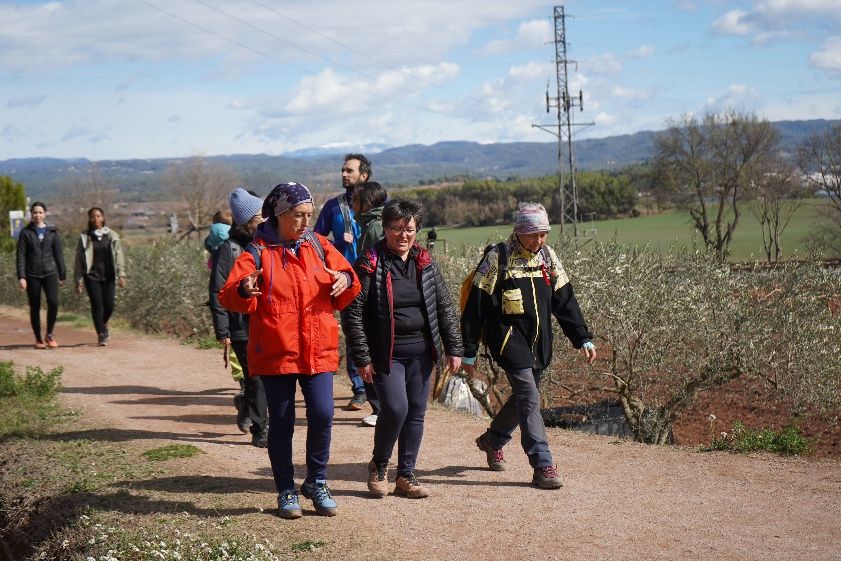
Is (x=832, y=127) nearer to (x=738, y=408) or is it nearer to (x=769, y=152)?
(x=769, y=152)

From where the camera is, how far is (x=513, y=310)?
6.52 m

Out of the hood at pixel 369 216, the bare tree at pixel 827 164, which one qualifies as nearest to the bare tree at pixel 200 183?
the bare tree at pixel 827 164

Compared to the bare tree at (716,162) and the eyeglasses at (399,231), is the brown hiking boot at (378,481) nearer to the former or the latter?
the eyeglasses at (399,231)

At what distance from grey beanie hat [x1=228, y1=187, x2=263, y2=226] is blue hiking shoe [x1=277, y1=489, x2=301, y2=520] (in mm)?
2281

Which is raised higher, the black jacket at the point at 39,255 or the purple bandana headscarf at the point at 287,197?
the purple bandana headscarf at the point at 287,197

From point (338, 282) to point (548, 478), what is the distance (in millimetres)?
2008

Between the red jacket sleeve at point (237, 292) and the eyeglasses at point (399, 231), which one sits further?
the eyeglasses at point (399, 231)

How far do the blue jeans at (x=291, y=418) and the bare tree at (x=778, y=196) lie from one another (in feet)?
178

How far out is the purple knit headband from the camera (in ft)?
21.1

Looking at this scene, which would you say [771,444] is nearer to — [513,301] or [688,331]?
[688,331]

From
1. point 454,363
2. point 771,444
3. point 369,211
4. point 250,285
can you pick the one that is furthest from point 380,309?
point 771,444

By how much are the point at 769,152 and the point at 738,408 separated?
158 feet

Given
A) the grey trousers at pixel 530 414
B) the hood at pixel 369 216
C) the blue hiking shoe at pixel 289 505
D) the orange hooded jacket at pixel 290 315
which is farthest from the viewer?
the hood at pixel 369 216

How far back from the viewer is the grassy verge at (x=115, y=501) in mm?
5625
